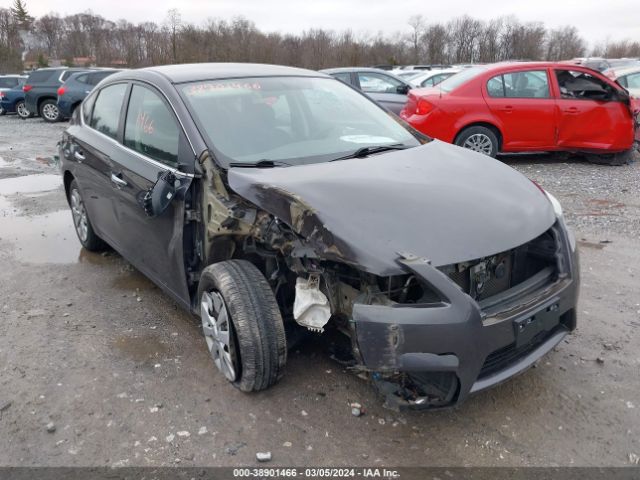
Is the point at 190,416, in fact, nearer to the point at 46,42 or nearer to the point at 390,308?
the point at 390,308

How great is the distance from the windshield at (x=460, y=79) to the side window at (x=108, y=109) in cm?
528

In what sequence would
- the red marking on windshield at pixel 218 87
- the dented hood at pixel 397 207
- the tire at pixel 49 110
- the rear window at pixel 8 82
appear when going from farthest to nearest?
the rear window at pixel 8 82, the tire at pixel 49 110, the red marking on windshield at pixel 218 87, the dented hood at pixel 397 207

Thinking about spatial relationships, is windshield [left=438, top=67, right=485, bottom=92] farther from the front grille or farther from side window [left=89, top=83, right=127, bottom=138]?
the front grille

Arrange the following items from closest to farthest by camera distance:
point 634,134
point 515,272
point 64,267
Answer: point 515,272, point 64,267, point 634,134

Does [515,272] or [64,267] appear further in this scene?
[64,267]

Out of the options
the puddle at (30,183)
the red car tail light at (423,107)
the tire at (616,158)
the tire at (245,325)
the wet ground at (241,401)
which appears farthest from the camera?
the tire at (616,158)

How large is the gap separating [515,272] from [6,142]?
13.7m

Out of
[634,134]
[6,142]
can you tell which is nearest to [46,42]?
[6,142]

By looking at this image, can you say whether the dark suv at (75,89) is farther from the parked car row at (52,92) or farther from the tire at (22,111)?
the tire at (22,111)

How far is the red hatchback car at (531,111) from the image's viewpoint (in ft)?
26.2

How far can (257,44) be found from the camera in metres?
41.4

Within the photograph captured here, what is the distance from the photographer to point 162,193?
321cm

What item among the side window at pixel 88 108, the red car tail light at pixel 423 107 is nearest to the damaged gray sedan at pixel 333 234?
the side window at pixel 88 108

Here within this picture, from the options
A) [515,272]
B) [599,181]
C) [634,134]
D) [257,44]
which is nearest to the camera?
[515,272]
